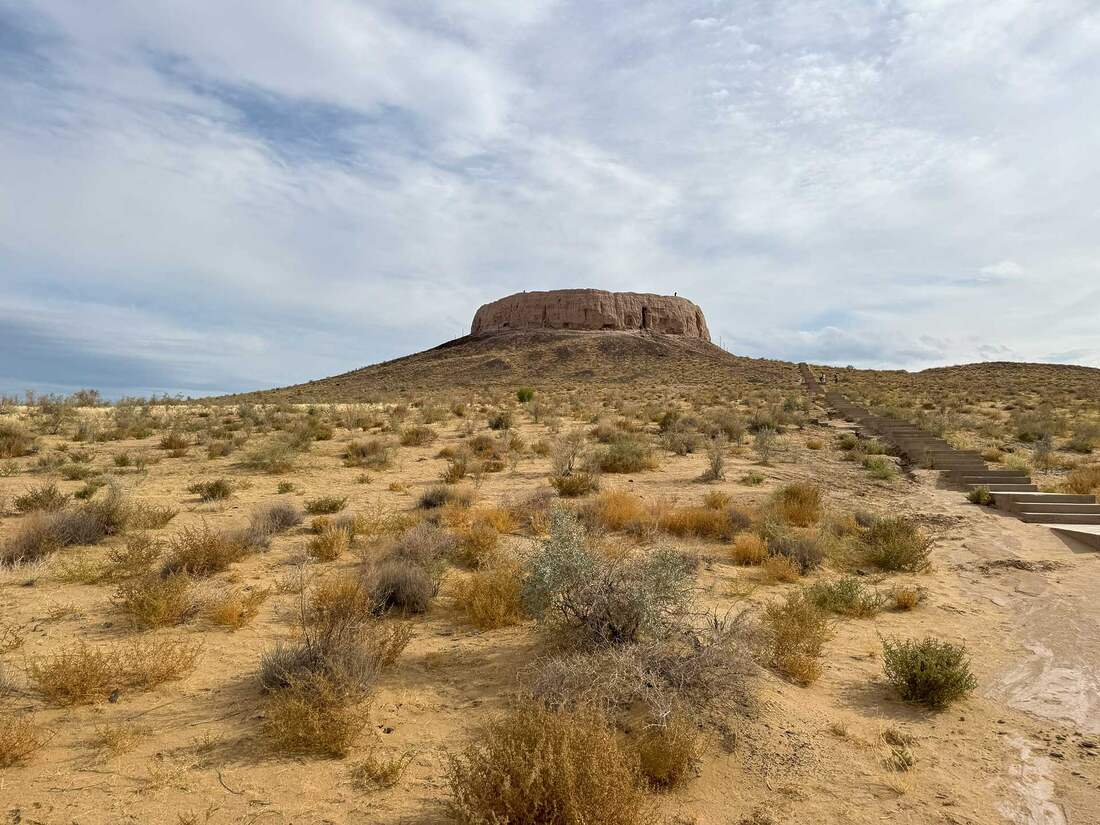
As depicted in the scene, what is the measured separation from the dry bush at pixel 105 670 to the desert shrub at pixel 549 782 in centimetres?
250

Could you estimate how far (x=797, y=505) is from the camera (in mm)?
9133

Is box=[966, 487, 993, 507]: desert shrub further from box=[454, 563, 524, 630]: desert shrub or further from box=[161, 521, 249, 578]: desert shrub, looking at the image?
box=[161, 521, 249, 578]: desert shrub

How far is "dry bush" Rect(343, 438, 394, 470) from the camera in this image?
41.9 ft

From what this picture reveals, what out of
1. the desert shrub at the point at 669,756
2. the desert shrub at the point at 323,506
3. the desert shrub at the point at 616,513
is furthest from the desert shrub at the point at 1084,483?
the desert shrub at the point at 323,506

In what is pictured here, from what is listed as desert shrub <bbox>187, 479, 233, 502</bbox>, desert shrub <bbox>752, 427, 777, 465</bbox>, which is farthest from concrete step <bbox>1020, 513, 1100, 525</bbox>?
desert shrub <bbox>187, 479, 233, 502</bbox>

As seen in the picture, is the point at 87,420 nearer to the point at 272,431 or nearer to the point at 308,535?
the point at 272,431

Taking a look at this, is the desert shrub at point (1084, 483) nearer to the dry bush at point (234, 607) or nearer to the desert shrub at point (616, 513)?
the desert shrub at point (616, 513)

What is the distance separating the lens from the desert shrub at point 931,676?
4023 mm

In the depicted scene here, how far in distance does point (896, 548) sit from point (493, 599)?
4901 millimetres

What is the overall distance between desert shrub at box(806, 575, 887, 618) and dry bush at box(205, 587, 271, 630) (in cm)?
497

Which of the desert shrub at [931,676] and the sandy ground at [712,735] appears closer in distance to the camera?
the sandy ground at [712,735]

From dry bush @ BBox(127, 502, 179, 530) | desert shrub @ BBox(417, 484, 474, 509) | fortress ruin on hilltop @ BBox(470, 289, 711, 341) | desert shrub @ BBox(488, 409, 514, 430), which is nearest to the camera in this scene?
dry bush @ BBox(127, 502, 179, 530)

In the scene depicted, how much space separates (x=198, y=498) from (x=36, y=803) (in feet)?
24.4

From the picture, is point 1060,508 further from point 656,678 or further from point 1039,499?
point 656,678
